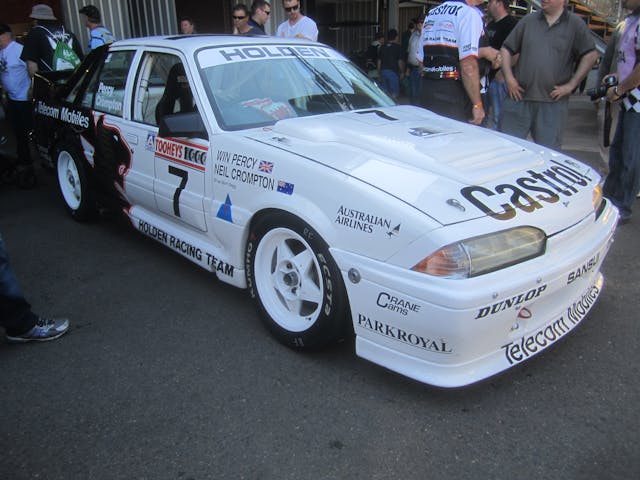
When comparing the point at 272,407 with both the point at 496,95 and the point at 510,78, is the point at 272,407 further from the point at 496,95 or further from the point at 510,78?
the point at 496,95

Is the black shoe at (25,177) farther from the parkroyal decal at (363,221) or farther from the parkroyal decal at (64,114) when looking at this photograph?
the parkroyal decal at (363,221)

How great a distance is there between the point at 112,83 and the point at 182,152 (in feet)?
4.56

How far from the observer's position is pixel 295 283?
9.61 feet

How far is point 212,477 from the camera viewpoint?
7.07 feet

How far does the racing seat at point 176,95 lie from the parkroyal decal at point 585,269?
239cm

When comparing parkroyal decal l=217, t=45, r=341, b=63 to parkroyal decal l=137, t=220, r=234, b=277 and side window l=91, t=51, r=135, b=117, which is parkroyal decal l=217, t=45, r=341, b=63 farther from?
parkroyal decal l=137, t=220, r=234, b=277

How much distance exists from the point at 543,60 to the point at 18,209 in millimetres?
5257

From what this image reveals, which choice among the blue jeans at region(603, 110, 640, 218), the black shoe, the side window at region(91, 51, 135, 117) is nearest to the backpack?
the black shoe

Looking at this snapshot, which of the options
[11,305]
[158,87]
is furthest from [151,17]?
[11,305]

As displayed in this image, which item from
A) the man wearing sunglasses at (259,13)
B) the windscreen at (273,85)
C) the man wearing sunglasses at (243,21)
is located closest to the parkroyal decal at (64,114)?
the windscreen at (273,85)

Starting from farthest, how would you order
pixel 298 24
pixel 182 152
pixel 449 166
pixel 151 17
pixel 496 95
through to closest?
pixel 151 17 < pixel 496 95 < pixel 298 24 < pixel 182 152 < pixel 449 166

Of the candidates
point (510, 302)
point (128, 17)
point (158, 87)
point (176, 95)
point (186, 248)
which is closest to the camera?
point (510, 302)

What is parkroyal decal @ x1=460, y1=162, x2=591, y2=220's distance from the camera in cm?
242

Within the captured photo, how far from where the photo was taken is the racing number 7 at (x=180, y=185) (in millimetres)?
3484
